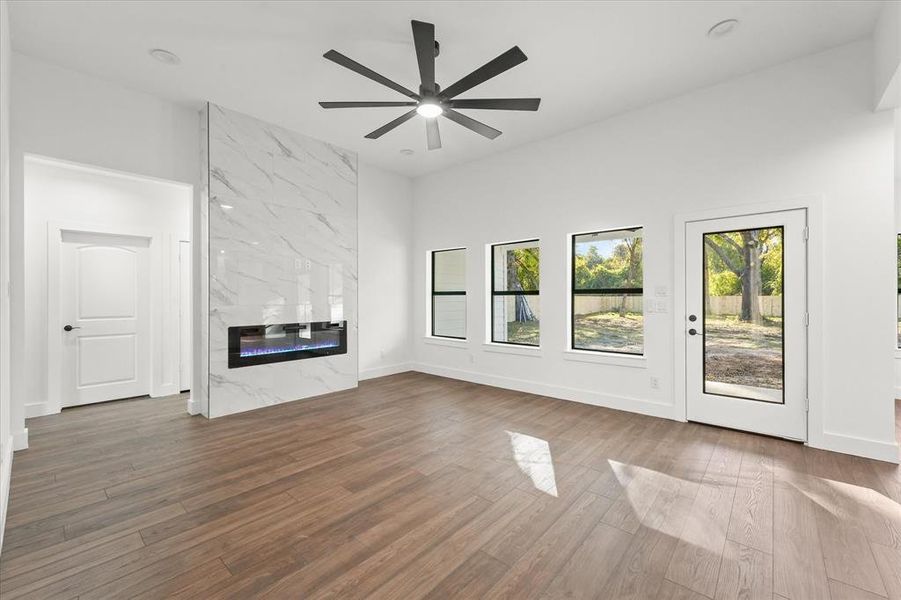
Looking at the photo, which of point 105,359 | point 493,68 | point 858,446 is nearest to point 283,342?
point 105,359

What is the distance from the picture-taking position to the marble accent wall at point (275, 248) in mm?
4383

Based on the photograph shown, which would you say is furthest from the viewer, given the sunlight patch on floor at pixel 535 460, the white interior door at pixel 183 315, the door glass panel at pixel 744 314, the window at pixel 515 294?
the window at pixel 515 294

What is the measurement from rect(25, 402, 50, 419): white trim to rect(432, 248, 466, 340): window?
195 inches

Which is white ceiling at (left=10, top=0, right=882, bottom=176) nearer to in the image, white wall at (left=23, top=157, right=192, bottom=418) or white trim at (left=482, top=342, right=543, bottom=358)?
white wall at (left=23, top=157, right=192, bottom=418)

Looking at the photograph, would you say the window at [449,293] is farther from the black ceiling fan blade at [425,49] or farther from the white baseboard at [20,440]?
the white baseboard at [20,440]

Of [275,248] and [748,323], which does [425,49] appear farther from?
[748,323]

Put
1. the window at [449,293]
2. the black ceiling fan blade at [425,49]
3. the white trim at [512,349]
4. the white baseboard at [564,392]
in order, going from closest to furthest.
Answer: the black ceiling fan blade at [425,49] < the white baseboard at [564,392] < the white trim at [512,349] < the window at [449,293]

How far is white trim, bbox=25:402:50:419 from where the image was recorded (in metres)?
4.26

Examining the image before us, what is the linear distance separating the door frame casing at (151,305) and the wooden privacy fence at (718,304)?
19.0 feet

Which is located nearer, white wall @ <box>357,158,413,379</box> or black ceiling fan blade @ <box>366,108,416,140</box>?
black ceiling fan blade @ <box>366,108,416,140</box>

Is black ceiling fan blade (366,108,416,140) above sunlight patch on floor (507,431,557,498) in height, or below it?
above

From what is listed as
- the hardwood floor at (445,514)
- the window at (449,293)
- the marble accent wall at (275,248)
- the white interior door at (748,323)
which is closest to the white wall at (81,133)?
the marble accent wall at (275,248)

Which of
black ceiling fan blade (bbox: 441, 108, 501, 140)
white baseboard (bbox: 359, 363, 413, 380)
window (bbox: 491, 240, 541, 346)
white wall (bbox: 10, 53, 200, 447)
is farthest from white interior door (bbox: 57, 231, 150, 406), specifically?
window (bbox: 491, 240, 541, 346)

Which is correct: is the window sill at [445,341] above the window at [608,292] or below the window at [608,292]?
below
